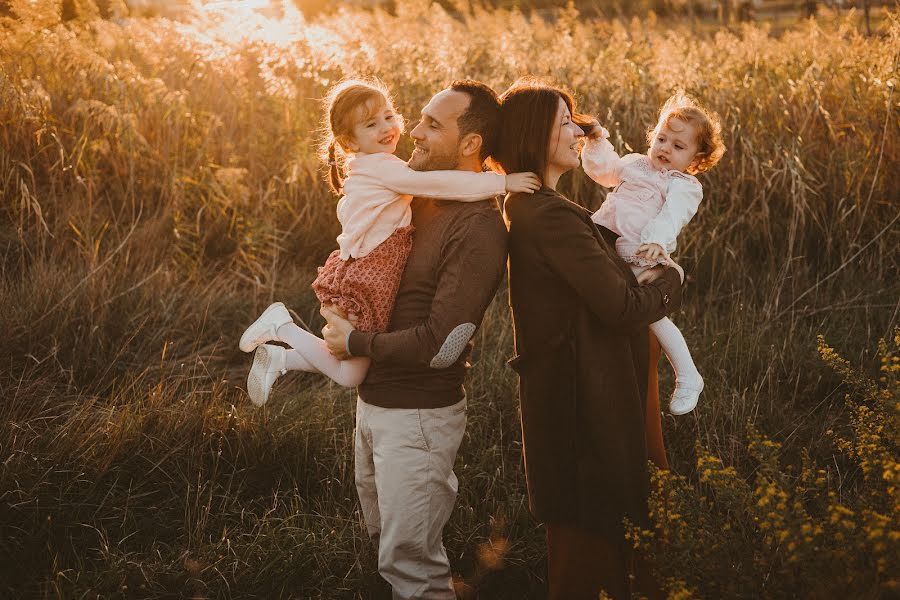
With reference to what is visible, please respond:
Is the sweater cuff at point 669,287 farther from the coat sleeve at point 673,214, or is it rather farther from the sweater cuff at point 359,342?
the sweater cuff at point 359,342

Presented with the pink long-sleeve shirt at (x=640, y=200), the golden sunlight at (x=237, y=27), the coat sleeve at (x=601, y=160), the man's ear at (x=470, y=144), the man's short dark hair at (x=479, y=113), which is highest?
the golden sunlight at (x=237, y=27)

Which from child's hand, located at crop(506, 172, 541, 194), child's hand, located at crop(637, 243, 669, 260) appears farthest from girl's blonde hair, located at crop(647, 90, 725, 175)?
child's hand, located at crop(506, 172, 541, 194)

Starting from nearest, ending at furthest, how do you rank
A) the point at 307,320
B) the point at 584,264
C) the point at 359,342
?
the point at 584,264, the point at 359,342, the point at 307,320

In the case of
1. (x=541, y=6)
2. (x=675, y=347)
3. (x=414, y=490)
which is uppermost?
(x=541, y=6)

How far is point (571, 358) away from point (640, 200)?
74 centimetres

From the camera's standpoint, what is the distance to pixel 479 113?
2.45 m

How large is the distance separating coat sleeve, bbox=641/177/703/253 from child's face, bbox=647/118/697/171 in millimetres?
86

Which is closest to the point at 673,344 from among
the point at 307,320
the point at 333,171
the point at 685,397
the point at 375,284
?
the point at 685,397

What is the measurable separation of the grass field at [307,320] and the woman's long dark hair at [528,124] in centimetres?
100

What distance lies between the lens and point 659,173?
9.67 feet

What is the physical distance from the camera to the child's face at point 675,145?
2.92 m

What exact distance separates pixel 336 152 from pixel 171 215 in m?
2.57

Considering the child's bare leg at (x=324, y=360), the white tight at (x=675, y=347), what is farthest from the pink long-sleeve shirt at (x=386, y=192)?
the white tight at (x=675, y=347)

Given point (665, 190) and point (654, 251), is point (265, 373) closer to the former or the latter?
point (654, 251)
